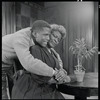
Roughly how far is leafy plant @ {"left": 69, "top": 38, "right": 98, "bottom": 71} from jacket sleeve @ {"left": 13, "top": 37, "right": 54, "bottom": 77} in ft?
0.58

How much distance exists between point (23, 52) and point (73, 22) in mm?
311

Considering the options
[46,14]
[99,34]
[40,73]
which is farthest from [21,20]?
[99,34]

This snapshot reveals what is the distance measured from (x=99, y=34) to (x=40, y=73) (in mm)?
363

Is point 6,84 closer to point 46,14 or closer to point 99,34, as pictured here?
point 46,14

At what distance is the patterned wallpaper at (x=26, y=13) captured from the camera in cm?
76

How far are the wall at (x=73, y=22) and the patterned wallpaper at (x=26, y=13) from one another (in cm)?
4

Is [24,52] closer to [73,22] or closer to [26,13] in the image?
[26,13]

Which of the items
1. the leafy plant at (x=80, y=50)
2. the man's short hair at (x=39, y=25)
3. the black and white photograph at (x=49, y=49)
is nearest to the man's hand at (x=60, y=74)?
the black and white photograph at (x=49, y=49)

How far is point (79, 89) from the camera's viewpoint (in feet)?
2.75

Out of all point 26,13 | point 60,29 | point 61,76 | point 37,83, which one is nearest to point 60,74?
point 61,76

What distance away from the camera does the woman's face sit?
76cm

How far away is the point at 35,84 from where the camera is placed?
722 mm

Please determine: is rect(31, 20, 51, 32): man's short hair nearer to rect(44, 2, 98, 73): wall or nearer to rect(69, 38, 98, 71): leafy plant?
rect(44, 2, 98, 73): wall

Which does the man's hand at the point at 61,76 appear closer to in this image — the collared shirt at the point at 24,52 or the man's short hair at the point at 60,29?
the collared shirt at the point at 24,52
